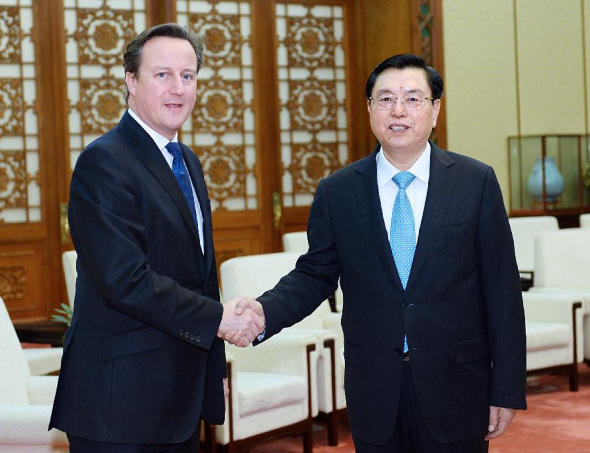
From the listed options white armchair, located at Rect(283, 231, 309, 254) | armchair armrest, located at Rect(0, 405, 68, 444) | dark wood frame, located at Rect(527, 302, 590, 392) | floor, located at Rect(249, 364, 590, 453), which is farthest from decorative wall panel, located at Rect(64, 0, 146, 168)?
armchair armrest, located at Rect(0, 405, 68, 444)

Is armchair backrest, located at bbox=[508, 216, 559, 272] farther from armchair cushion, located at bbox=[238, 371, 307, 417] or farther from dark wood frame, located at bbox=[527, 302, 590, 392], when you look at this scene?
armchair cushion, located at bbox=[238, 371, 307, 417]

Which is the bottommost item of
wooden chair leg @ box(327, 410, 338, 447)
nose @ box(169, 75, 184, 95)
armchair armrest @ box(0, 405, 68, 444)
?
wooden chair leg @ box(327, 410, 338, 447)

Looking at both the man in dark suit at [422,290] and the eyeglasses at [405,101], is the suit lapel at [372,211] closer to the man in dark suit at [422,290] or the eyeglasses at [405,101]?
the man in dark suit at [422,290]

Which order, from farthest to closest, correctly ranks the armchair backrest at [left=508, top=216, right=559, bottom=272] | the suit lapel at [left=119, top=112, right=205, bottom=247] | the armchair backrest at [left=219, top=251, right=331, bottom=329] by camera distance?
the armchair backrest at [left=508, top=216, right=559, bottom=272] → the armchair backrest at [left=219, top=251, right=331, bottom=329] → the suit lapel at [left=119, top=112, right=205, bottom=247]

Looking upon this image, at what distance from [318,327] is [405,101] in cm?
283

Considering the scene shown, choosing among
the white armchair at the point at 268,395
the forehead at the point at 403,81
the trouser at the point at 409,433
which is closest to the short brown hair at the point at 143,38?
the forehead at the point at 403,81

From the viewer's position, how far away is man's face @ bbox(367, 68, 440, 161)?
225 centimetres

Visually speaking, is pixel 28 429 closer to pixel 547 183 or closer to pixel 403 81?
pixel 403 81

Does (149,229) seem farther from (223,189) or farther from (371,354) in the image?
(223,189)

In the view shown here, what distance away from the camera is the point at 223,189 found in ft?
26.8

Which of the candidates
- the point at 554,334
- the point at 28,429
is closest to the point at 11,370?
the point at 28,429

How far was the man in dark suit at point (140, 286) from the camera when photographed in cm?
201

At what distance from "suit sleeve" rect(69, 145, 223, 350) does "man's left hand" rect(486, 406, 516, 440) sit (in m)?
0.76

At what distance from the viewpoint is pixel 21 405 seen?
3.17 metres
